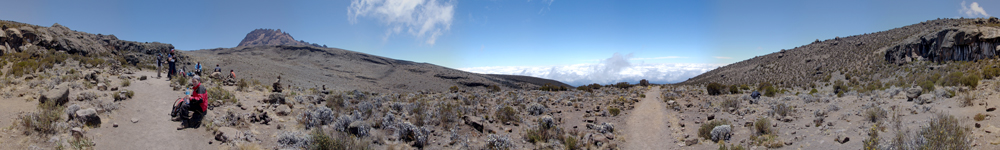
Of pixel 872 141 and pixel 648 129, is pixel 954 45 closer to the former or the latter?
pixel 648 129

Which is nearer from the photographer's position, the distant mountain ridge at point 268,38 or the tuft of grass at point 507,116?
the tuft of grass at point 507,116

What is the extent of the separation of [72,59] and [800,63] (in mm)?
59047

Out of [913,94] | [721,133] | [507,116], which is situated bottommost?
[507,116]

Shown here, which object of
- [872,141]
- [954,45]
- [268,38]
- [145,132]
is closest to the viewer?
[872,141]

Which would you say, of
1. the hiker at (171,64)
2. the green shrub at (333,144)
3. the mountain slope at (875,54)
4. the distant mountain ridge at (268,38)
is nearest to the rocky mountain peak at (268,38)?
the distant mountain ridge at (268,38)

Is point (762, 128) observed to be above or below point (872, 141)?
below

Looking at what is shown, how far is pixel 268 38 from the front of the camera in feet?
586

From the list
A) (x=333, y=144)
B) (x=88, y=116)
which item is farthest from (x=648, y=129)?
(x=88, y=116)

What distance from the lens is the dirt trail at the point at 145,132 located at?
6484mm

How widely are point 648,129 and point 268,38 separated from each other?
691 ft

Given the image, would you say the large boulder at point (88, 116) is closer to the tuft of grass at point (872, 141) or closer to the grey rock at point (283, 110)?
the grey rock at point (283, 110)

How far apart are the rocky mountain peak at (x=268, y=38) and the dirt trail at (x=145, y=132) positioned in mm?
191516

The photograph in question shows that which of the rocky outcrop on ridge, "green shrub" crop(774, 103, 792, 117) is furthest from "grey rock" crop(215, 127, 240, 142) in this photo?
the rocky outcrop on ridge

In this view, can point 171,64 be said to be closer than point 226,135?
No
